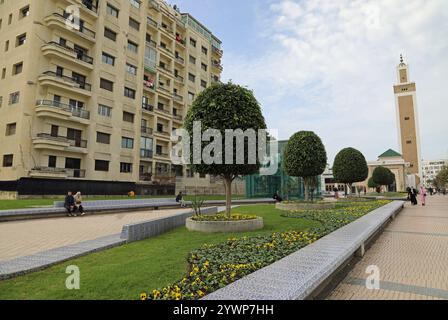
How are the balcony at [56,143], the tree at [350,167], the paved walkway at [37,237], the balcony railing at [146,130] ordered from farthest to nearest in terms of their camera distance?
the balcony railing at [146,130], the balcony at [56,143], the tree at [350,167], the paved walkway at [37,237]

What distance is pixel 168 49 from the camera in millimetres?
41000

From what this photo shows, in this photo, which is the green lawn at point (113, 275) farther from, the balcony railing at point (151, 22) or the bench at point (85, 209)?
the balcony railing at point (151, 22)

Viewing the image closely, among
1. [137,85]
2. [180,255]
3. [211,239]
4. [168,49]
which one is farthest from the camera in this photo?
[168,49]

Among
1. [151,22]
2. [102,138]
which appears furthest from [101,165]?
[151,22]

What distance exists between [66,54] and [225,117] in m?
24.3

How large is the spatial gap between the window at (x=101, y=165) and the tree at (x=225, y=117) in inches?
898

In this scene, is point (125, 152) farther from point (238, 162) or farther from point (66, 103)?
point (238, 162)

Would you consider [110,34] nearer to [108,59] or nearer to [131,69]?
[108,59]

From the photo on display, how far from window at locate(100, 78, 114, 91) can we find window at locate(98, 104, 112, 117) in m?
2.06

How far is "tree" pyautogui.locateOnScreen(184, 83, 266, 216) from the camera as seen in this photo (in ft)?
31.8

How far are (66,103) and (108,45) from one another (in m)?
8.32

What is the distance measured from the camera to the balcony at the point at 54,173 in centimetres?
2451

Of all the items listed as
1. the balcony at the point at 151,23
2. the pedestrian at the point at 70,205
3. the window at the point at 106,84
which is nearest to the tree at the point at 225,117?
the pedestrian at the point at 70,205
